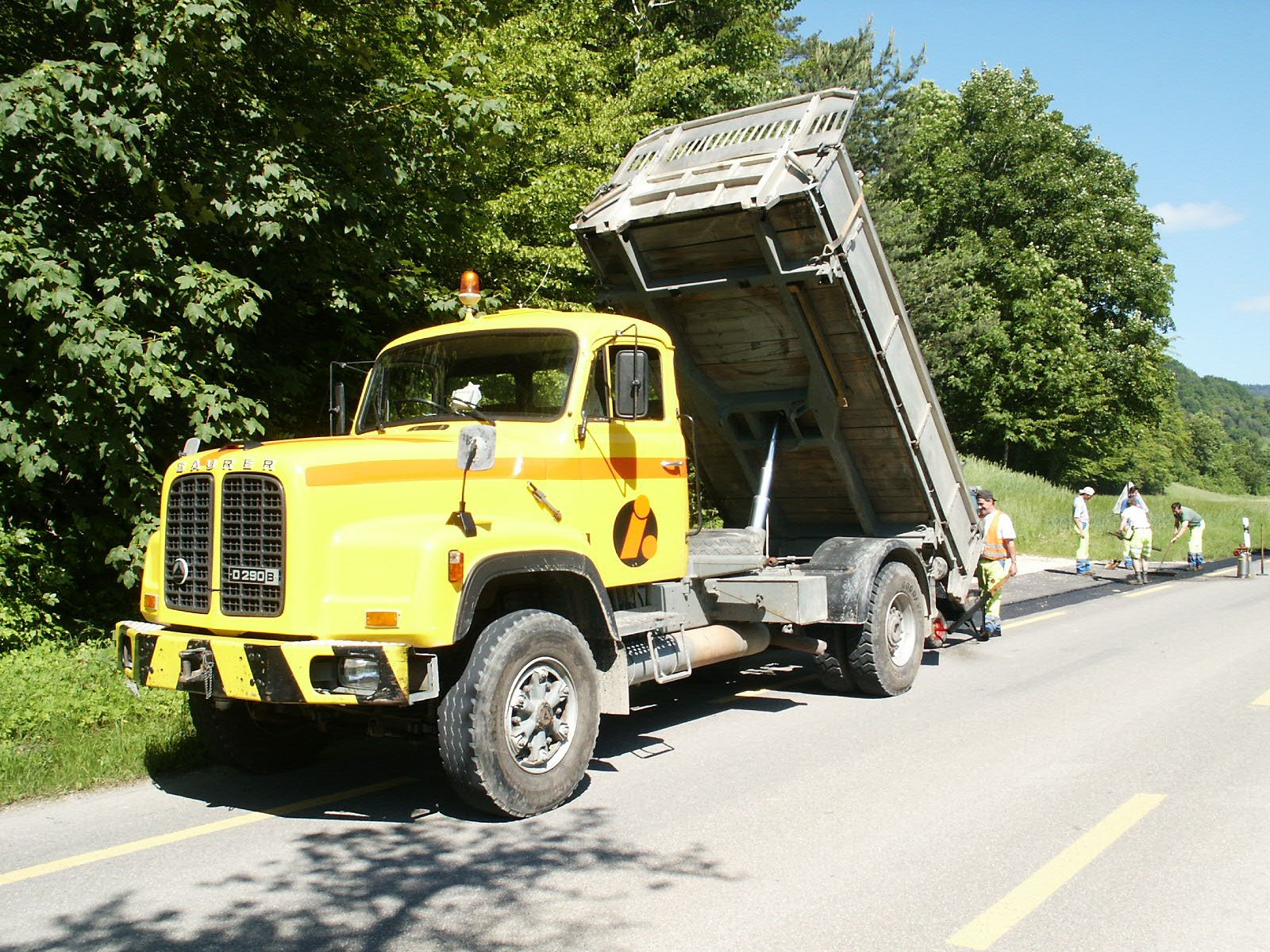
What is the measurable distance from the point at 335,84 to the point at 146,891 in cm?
677

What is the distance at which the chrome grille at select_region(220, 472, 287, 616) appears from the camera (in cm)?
539


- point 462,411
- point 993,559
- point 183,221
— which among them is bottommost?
point 993,559

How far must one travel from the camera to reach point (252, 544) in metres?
5.51

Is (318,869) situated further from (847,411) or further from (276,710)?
(847,411)

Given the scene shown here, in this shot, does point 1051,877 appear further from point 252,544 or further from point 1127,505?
point 1127,505

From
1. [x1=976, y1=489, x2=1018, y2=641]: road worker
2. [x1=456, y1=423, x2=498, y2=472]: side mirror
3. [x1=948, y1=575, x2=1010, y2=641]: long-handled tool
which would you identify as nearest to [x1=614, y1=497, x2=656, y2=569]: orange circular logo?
[x1=456, y1=423, x2=498, y2=472]: side mirror

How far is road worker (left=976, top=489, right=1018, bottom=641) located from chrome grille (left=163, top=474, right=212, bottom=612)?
7.79m

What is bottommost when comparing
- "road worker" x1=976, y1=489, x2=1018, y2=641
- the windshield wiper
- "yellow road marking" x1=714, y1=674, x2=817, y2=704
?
"yellow road marking" x1=714, y1=674, x2=817, y2=704

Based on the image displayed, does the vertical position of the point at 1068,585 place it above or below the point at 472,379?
below

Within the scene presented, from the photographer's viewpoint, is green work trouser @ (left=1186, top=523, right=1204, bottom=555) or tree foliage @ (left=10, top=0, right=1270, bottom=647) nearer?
tree foliage @ (left=10, top=0, right=1270, bottom=647)

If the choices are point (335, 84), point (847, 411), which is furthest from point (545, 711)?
point (335, 84)

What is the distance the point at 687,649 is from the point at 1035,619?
8.25 meters

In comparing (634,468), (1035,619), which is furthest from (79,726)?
(1035,619)

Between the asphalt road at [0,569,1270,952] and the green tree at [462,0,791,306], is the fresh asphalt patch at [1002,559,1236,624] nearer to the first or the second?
the green tree at [462,0,791,306]
